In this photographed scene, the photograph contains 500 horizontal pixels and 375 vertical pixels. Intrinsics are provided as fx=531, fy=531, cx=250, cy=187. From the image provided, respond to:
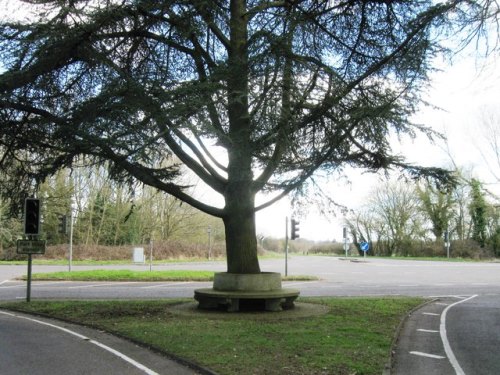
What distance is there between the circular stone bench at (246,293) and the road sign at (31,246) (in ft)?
18.4

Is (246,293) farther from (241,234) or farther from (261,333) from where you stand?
(261,333)

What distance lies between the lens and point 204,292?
1210 centimetres

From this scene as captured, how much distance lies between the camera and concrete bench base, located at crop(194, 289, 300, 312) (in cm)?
1165

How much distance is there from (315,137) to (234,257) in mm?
3680

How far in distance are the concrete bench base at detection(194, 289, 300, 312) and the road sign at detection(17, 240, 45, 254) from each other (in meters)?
5.65

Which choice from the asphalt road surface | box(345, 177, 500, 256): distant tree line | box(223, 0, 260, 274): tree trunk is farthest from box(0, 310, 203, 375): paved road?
box(345, 177, 500, 256): distant tree line

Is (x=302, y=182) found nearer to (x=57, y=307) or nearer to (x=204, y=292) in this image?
(x=204, y=292)

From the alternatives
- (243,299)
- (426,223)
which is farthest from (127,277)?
(426,223)

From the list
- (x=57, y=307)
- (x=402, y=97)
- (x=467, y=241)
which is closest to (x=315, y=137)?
(x=402, y=97)

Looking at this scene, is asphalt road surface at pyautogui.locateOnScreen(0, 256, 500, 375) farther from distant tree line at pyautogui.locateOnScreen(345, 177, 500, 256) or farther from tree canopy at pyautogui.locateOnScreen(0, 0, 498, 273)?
distant tree line at pyautogui.locateOnScreen(345, 177, 500, 256)

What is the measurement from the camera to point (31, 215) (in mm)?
14570

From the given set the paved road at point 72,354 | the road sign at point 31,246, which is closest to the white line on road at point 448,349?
the paved road at point 72,354

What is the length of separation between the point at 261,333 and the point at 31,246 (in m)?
8.91

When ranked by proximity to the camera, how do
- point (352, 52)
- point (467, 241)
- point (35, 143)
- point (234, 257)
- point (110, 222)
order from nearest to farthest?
point (352, 52)
point (35, 143)
point (234, 257)
point (110, 222)
point (467, 241)
